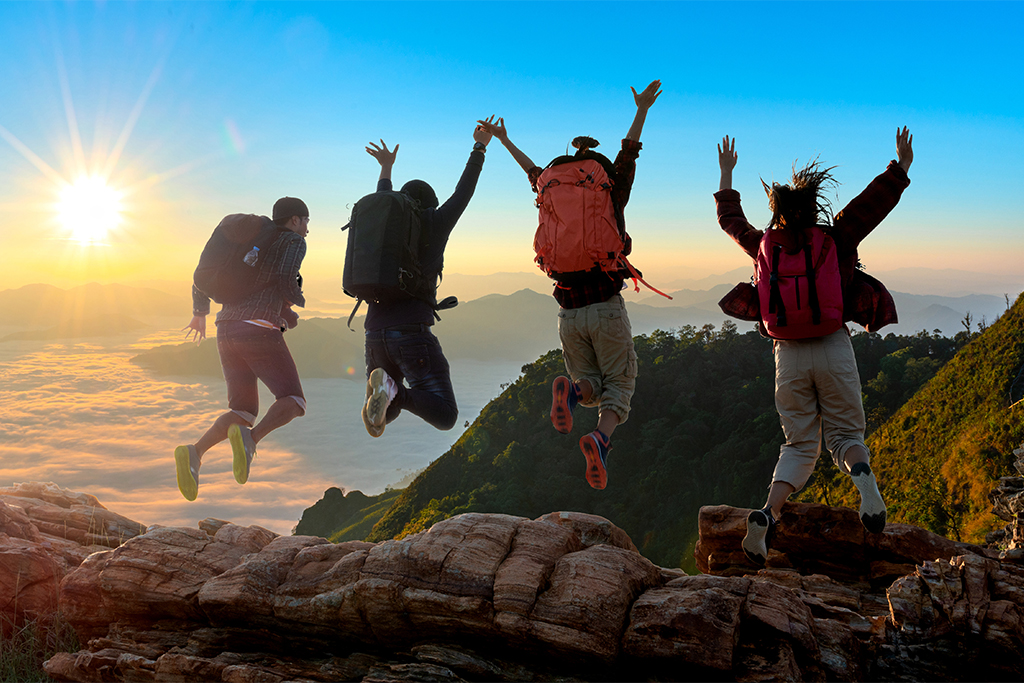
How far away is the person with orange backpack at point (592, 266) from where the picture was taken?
8.01 m

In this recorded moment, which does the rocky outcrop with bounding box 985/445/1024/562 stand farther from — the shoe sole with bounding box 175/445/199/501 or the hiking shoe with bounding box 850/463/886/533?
the shoe sole with bounding box 175/445/199/501

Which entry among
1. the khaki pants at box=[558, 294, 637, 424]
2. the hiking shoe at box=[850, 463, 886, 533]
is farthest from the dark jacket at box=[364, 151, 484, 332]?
the hiking shoe at box=[850, 463, 886, 533]

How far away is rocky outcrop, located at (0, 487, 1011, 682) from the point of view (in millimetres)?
7172

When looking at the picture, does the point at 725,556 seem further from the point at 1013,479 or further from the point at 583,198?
the point at 583,198

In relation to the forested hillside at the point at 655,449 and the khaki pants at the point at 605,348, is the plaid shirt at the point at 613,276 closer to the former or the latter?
the khaki pants at the point at 605,348

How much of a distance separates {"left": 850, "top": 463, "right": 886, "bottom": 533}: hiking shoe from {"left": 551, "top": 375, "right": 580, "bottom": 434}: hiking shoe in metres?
3.15

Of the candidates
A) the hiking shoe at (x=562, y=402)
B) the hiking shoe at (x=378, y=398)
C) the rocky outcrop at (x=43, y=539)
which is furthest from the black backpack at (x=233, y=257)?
the rocky outcrop at (x=43, y=539)

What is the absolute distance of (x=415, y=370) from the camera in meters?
8.74

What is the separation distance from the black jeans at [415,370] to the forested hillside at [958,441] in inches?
400

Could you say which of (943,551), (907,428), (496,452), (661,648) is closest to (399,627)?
(661,648)

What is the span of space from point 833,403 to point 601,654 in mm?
3752

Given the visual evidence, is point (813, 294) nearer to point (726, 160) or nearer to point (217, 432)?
point (726, 160)

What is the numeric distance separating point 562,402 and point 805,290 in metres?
3.05

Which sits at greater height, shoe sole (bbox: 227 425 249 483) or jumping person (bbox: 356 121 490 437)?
jumping person (bbox: 356 121 490 437)
